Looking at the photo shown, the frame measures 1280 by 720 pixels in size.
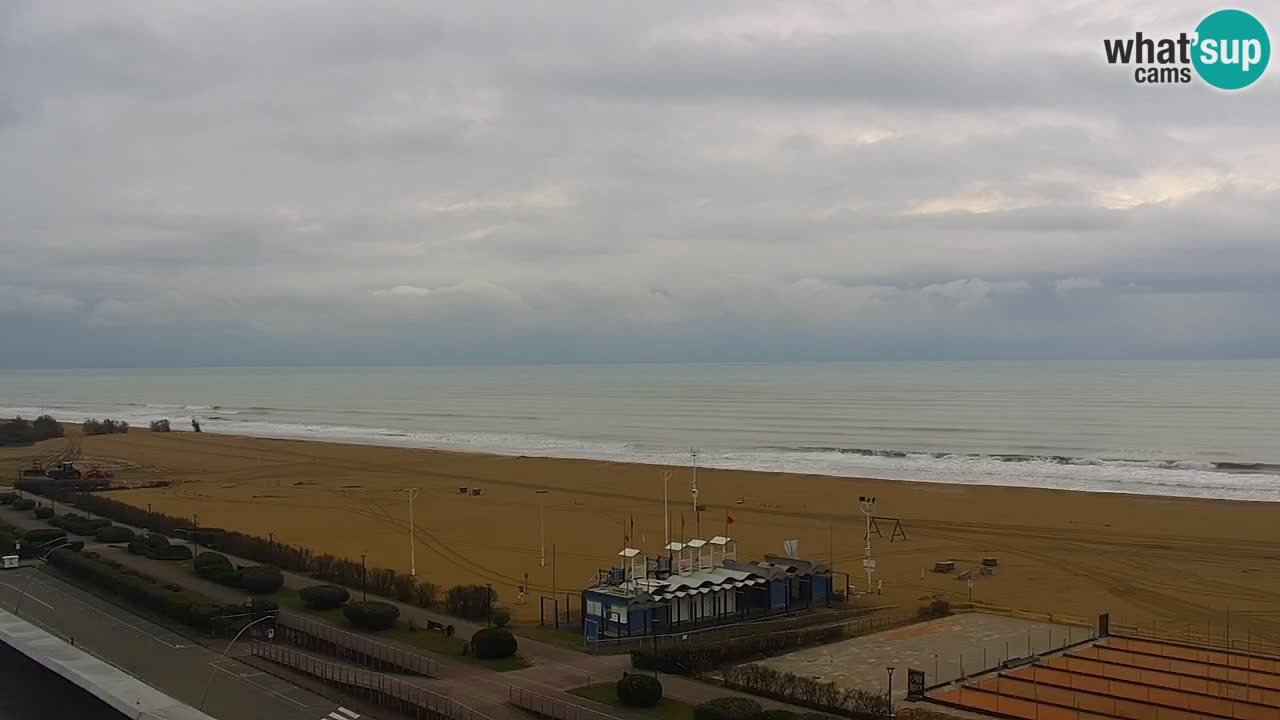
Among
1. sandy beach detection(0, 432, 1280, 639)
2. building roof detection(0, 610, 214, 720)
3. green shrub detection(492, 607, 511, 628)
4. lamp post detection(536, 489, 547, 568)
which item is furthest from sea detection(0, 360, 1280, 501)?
building roof detection(0, 610, 214, 720)

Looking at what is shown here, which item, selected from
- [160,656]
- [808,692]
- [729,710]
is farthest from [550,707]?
[160,656]

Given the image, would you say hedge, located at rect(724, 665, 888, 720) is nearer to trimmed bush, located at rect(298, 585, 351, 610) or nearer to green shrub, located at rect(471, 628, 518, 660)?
green shrub, located at rect(471, 628, 518, 660)

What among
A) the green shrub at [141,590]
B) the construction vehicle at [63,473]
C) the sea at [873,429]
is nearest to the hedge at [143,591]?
the green shrub at [141,590]

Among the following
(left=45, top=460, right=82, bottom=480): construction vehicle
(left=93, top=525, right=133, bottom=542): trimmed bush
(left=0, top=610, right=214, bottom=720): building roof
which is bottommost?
(left=0, top=610, right=214, bottom=720): building roof

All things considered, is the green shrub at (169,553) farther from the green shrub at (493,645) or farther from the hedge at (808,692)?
the hedge at (808,692)

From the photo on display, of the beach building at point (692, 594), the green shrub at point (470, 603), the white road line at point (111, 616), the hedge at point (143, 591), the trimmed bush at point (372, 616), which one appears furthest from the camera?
the green shrub at point (470, 603)

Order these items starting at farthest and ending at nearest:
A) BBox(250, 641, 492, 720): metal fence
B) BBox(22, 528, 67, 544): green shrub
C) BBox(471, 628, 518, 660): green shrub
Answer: BBox(22, 528, 67, 544): green shrub < BBox(471, 628, 518, 660): green shrub < BBox(250, 641, 492, 720): metal fence

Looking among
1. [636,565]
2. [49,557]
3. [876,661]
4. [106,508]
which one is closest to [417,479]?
[106,508]
